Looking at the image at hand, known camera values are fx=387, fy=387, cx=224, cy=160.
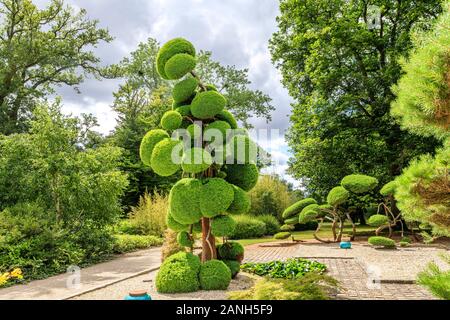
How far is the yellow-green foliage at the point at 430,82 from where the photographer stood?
3123 millimetres

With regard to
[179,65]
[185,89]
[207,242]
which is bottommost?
[207,242]

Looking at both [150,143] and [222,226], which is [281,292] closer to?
[222,226]

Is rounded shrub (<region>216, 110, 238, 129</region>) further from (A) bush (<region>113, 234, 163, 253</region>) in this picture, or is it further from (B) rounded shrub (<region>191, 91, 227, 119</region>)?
(A) bush (<region>113, 234, 163, 253</region>)

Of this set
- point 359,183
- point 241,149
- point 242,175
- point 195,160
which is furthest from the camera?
point 359,183

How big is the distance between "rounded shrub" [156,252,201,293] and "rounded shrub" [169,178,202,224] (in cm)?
69

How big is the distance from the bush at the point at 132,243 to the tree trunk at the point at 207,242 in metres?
6.15

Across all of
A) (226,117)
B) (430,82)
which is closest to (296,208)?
(226,117)

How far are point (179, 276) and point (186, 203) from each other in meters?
1.18

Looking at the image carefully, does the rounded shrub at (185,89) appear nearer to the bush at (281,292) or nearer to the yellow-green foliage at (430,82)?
the bush at (281,292)

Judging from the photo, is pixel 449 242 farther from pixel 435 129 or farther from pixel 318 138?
pixel 435 129

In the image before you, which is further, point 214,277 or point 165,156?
point 165,156

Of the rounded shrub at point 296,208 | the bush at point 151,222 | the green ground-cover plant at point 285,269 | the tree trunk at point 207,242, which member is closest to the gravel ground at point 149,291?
the green ground-cover plant at point 285,269

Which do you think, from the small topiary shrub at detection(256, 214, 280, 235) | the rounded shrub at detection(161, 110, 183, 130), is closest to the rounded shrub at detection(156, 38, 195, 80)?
the rounded shrub at detection(161, 110, 183, 130)

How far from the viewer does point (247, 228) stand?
18109 mm
